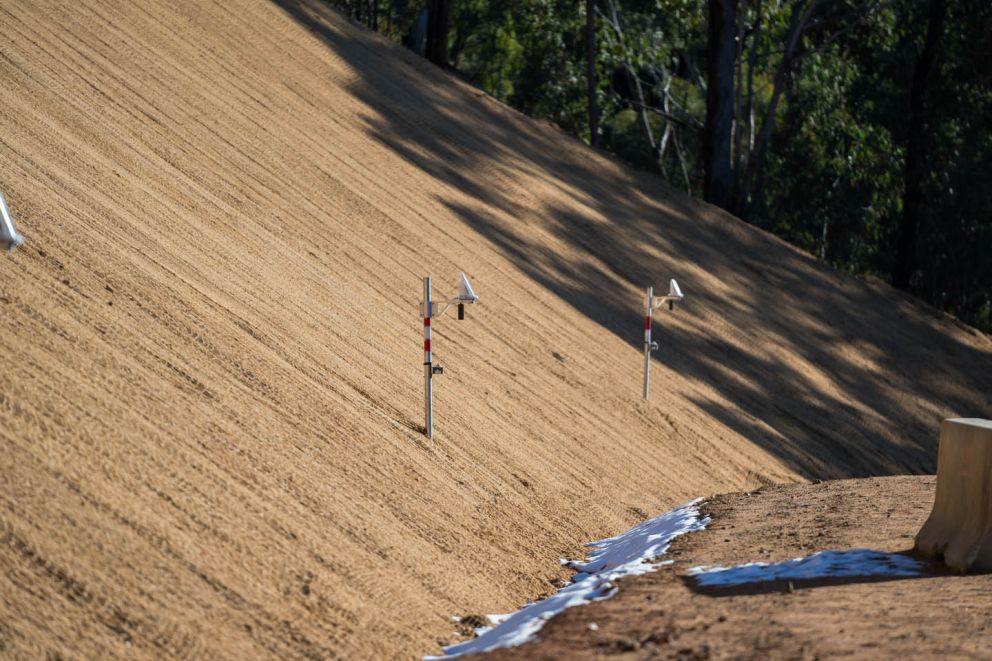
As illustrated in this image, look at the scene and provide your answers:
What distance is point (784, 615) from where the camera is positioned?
7.41m

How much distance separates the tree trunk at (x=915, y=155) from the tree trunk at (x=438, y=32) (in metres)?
12.3

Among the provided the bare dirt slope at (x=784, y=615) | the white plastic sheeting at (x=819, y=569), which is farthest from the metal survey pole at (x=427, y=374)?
the white plastic sheeting at (x=819, y=569)

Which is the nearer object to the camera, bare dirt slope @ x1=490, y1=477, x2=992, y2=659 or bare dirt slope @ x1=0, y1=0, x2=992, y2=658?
bare dirt slope @ x1=490, y1=477, x2=992, y2=659

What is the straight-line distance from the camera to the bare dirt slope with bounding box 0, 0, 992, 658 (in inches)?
282

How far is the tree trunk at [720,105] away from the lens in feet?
97.1

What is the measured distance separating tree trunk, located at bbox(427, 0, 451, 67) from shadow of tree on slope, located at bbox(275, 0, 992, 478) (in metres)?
3.35

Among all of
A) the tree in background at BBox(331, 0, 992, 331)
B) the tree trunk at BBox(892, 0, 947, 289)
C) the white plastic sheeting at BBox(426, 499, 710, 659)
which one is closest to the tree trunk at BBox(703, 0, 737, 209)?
the tree in background at BBox(331, 0, 992, 331)

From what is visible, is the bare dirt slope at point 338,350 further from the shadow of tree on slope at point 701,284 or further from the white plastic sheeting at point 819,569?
the white plastic sheeting at point 819,569

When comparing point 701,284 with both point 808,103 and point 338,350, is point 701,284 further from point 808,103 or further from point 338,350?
point 808,103

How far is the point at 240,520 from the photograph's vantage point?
7.68m

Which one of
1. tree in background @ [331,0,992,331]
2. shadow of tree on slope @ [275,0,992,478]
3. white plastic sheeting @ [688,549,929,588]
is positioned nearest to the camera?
white plastic sheeting @ [688,549,929,588]

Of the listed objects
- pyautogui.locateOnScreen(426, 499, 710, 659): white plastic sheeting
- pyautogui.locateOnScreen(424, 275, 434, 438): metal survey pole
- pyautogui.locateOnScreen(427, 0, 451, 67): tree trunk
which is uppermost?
pyautogui.locateOnScreen(427, 0, 451, 67): tree trunk

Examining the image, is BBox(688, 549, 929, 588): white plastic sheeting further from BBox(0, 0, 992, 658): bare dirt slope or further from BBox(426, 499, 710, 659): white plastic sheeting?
BBox(0, 0, 992, 658): bare dirt slope

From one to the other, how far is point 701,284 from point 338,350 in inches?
479
